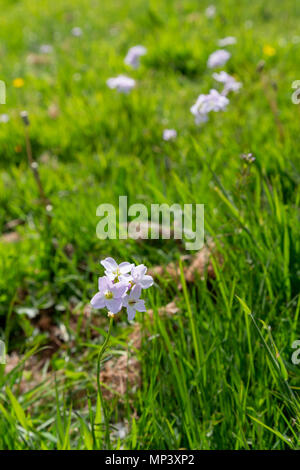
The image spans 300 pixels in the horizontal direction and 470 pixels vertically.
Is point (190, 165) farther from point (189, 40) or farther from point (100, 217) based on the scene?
point (189, 40)

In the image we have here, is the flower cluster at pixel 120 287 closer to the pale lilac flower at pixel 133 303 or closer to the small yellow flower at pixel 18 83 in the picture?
the pale lilac flower at pixel 133 303

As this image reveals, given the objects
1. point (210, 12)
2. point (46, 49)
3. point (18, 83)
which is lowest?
point (18, 83)

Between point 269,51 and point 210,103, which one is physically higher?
point 269,51

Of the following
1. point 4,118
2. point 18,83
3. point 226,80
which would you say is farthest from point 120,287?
point 18,83

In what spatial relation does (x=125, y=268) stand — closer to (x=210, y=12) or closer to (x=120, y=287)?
(x=120, y=287)

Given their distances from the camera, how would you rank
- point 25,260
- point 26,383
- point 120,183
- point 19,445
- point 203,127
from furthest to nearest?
point 203,127
point 120,183
point 25,260
point 26,383
point 19,445

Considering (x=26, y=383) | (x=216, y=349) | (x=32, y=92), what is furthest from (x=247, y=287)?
(x=32, y=92)
